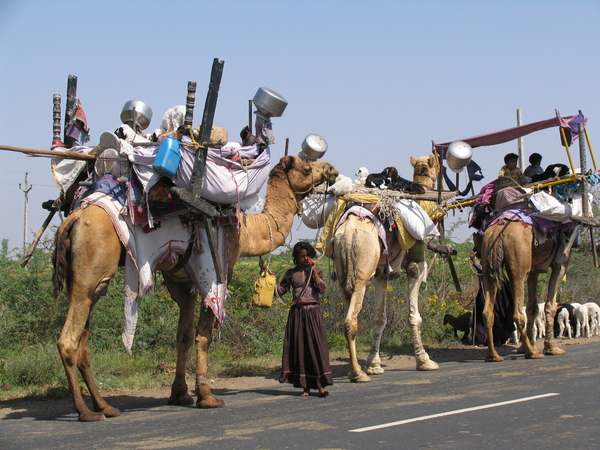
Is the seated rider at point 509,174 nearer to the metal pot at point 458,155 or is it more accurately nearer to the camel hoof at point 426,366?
the metal pot at point 458,155

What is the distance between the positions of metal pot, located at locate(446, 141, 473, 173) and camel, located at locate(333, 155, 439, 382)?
1.46 meters

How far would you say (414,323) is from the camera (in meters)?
10.7

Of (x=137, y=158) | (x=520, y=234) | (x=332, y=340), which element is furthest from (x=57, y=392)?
(x=520, y=234)

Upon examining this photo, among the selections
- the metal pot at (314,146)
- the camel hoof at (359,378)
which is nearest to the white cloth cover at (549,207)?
the metal pot at (314,146)

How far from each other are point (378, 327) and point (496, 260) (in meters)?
2.46

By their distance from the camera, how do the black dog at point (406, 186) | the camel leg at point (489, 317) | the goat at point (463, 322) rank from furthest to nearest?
the goat at point (463, 322), the camel leg at point (489, 317), the black dog at point (406, 186)

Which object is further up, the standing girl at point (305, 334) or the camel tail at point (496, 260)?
the camel tail at point (496, 260)

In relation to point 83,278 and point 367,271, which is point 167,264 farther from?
point 367,271

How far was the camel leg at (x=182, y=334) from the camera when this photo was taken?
26.3 feet

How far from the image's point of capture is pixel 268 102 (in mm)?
8148

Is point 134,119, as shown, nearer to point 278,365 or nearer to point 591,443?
point 278,365

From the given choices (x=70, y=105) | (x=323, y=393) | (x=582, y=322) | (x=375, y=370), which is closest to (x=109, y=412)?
(x=323, y=393)

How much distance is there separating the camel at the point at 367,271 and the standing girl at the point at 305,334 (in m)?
0.90

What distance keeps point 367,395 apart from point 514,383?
1.91 meters
